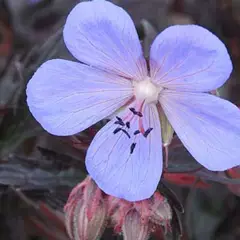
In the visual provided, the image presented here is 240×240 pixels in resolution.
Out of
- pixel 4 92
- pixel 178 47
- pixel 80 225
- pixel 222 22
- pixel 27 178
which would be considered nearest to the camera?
pixel 178 47

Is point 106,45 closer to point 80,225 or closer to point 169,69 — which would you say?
point 169,69

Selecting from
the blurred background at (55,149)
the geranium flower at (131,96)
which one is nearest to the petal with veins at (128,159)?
the geranium flower at (131,96)

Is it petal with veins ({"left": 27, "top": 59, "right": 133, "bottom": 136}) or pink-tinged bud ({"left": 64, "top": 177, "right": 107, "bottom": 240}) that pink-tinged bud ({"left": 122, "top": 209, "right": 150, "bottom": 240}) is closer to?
pink-tinged bud ({"left": 64, "top": 177, "right": 107, "bottom": 240})

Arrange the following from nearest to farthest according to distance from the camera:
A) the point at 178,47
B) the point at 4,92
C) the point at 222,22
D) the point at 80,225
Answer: the point at 178,47, the point at 80,225, the point at 4,92, the point at 222,22

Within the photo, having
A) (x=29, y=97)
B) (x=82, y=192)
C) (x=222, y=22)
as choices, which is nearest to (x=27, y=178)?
(x=82, y=192)

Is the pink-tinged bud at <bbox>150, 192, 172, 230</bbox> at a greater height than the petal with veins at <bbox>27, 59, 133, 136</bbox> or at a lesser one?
lesser

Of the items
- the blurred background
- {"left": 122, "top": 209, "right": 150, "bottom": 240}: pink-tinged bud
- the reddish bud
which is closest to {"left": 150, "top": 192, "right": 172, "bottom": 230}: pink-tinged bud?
{"left": 122, "top": 209, "right": 150, "bottom": 240}: pink-tinged bud

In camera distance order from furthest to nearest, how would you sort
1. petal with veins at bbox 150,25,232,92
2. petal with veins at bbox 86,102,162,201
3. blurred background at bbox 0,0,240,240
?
blurred background at bbox 0,0,240,240, petal with veins at bbox 86,102,162,201, petal with veins at bbox 150,25,232,92
